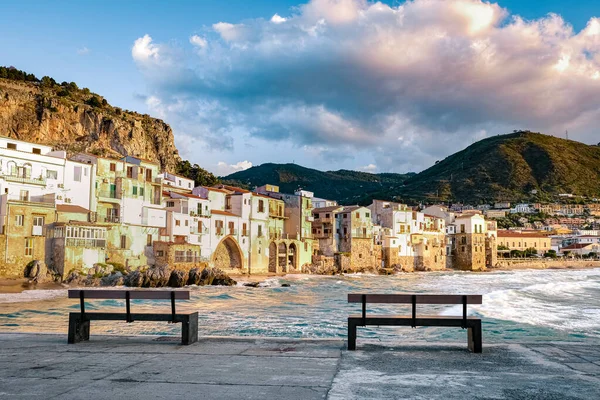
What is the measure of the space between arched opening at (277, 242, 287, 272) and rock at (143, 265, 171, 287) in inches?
1007

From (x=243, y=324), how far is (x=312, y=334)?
343 cm

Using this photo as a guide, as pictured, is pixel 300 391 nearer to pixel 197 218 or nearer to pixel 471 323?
pixel 471 323

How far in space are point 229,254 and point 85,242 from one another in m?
21.9

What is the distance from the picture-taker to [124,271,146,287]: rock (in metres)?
41.9

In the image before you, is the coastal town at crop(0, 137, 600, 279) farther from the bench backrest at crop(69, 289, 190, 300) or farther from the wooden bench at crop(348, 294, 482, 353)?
the wooden bench at crop(348, 294, 482, 353)

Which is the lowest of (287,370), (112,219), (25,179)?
(287,370)

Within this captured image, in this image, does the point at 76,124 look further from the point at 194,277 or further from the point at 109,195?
the point at 194,277

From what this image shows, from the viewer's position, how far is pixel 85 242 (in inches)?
1724

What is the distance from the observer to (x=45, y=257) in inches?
1654

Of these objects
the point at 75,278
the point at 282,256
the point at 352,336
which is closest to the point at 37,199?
the point at 75,278

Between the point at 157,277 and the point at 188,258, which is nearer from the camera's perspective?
the point at 157,277

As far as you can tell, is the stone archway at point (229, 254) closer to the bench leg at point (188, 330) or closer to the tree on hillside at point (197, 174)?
the tree on hillside at point (197, 174)

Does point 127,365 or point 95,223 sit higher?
point 95,223

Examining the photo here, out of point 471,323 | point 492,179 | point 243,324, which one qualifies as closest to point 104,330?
point 243,324
